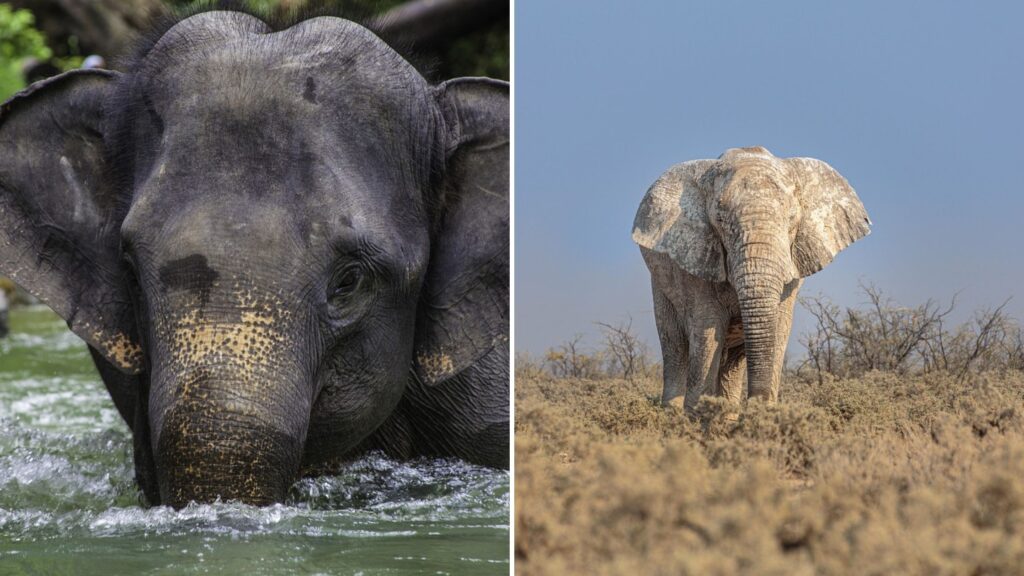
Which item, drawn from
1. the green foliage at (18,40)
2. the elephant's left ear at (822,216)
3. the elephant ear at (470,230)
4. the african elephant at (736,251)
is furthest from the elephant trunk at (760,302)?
the green foliage at (18,40)

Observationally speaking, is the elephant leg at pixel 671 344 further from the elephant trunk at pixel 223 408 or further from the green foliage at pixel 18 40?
the green foliage at pixel 18 40

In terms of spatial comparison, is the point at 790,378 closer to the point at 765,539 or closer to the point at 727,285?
the point at 727,285

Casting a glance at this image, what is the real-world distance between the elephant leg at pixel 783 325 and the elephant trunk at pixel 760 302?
0.02m

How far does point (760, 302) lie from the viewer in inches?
252

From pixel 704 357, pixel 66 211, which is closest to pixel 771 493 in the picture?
pixel 66 211

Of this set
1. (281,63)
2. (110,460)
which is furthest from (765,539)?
(110,460)

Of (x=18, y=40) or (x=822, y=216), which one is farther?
(x=18, y=40)

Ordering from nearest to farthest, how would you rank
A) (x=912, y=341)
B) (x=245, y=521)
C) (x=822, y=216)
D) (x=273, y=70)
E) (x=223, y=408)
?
(x=223, y=408) → (x=245, y=521) → (x=273, y=70) → (x=912, y=341) → (x=822, y=216)

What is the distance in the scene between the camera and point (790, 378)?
623 centimetres

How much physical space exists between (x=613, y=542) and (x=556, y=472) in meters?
0.48

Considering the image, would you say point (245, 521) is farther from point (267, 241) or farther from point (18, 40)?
point (18, 40)

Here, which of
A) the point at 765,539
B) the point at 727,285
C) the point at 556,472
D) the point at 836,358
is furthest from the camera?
the point at 727,285

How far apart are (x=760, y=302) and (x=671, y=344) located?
0.65 meters

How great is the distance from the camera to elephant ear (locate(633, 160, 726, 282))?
21.3ft
